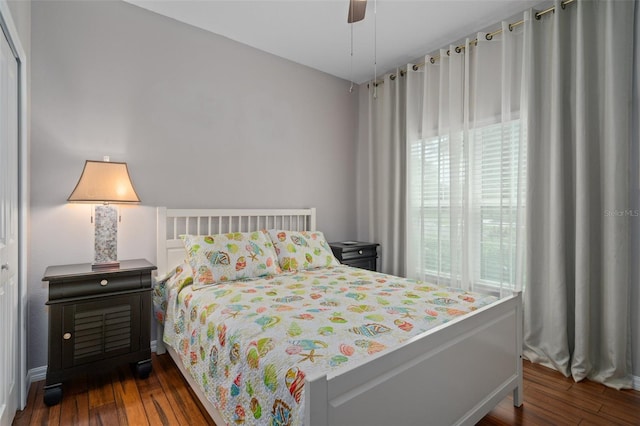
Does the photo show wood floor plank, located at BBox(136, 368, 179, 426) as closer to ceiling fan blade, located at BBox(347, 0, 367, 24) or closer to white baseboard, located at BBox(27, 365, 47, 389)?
white baseboard, located at BBox(27, 365, 47, 389)

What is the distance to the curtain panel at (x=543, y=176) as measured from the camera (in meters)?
2.18

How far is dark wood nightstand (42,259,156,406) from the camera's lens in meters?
1.99

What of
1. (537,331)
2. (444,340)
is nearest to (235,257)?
(444,340)

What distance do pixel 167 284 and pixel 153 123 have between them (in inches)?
51.2

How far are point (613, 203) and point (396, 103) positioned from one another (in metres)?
2.14

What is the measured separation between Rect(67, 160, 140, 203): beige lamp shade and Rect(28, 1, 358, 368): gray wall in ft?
0.93

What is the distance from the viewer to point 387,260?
149 inches

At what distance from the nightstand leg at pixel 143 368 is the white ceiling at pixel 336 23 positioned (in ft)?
8.82

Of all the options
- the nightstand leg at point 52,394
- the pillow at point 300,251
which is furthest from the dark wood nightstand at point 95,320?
the pillow at point 300,251

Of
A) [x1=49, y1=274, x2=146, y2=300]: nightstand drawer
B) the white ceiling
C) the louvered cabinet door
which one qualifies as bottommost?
the louvered cabinet door

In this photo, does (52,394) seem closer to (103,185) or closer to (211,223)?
(103,185)

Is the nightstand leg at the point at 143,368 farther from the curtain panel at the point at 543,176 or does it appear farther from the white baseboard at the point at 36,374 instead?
the curtain panel at the point at 543,176

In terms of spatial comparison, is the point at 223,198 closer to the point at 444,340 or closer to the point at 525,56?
the point at 444,340

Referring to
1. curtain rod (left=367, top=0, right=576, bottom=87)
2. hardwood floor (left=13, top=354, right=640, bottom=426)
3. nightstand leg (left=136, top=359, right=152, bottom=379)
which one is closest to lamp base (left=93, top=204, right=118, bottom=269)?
nightstand leg (left=136, top=359, right=152, bottom=379)
